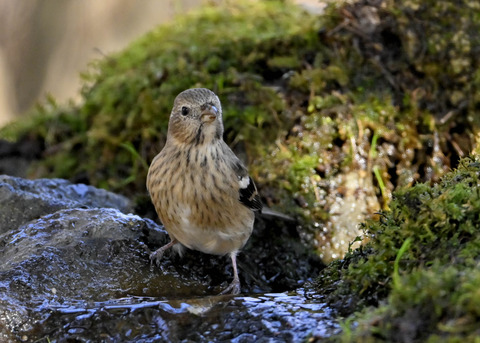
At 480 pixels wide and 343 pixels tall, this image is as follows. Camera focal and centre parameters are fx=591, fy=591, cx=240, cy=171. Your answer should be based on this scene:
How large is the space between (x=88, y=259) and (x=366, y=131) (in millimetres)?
3445

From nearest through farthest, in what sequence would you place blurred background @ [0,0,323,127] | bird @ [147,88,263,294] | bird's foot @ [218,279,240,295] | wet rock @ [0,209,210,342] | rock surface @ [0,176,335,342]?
rock surface @ [0,176,335,342] < wet rock @ [0,209,210,342] < bird's foot @ [218,279,240,295] < bird @ [147,88,263,294] < blurred background @ [0,0,323,127]

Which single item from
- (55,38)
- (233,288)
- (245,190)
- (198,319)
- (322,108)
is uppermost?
(322,108)

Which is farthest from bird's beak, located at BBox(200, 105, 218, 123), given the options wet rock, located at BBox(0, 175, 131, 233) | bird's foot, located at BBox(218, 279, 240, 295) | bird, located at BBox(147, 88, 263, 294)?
wet rock, located at BBox(0, 175, 131, 233)

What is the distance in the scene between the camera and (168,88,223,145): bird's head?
4.69m

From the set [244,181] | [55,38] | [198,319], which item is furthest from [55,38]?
[198,319]

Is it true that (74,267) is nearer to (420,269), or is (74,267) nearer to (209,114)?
(209,114)

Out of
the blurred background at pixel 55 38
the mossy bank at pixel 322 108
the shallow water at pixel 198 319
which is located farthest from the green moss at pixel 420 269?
the blurred background at pixel 55 38

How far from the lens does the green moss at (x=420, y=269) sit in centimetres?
242

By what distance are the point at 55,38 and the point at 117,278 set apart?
10.6m

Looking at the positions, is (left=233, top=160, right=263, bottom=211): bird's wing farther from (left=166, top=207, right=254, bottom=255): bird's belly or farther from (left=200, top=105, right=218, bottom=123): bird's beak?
(left=200, top=105, right=218, bottom=123): bird's beak

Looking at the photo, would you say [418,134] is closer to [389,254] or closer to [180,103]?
[180,103]

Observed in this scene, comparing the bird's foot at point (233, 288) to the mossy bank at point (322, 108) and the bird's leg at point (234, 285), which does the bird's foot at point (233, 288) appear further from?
the mossy bank at point (322, 108)

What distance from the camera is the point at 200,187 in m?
4.52

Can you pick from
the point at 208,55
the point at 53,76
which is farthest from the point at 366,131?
the point at 53,76
